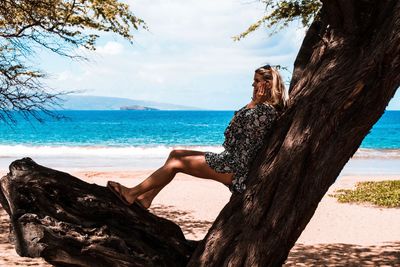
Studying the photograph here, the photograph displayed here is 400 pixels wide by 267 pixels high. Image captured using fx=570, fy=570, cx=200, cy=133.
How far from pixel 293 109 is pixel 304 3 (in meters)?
7.23

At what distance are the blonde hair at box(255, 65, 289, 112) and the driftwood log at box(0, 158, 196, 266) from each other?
1.50 meters

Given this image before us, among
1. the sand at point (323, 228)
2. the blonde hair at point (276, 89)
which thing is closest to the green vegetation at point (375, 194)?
the sand at point (323, 228)

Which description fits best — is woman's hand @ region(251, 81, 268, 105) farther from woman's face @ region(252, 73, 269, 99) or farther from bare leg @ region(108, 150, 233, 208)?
bare leg @ region(108, 150, 233, 208)

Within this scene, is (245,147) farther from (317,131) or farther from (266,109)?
(317,131)

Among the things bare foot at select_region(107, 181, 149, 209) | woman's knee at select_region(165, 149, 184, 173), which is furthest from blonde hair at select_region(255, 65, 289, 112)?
bare foot at select_region(107, 181, 149, 209)

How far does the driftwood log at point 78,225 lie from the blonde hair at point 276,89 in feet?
4.93

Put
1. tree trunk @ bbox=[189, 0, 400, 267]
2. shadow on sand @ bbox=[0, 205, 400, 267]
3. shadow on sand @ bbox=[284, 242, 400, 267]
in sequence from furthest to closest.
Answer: shadow on sand @ bbox=[284, 242, 400, 267] < shadow on sand @ bbox=[0, 205, 400, 267] < tree trunk @ bbox=[189, 0, 400, 267]

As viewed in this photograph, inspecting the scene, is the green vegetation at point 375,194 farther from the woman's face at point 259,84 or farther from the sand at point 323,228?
the woman's face at point 259,84

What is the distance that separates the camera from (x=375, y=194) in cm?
1922

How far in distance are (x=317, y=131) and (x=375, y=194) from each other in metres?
15.6

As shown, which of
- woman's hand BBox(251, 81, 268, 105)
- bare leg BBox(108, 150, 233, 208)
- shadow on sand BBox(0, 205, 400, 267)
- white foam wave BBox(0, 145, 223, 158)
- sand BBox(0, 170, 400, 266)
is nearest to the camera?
bare leg BBox(108, 150, 233, 208)

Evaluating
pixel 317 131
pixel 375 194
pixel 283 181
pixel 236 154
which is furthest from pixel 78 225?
pixel 375 194

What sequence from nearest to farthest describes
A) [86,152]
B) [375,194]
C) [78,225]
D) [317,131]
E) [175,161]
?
[317,131] < [78,225] < [175,161] < [375,194] < [86,152]

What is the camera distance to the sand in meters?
9.71
